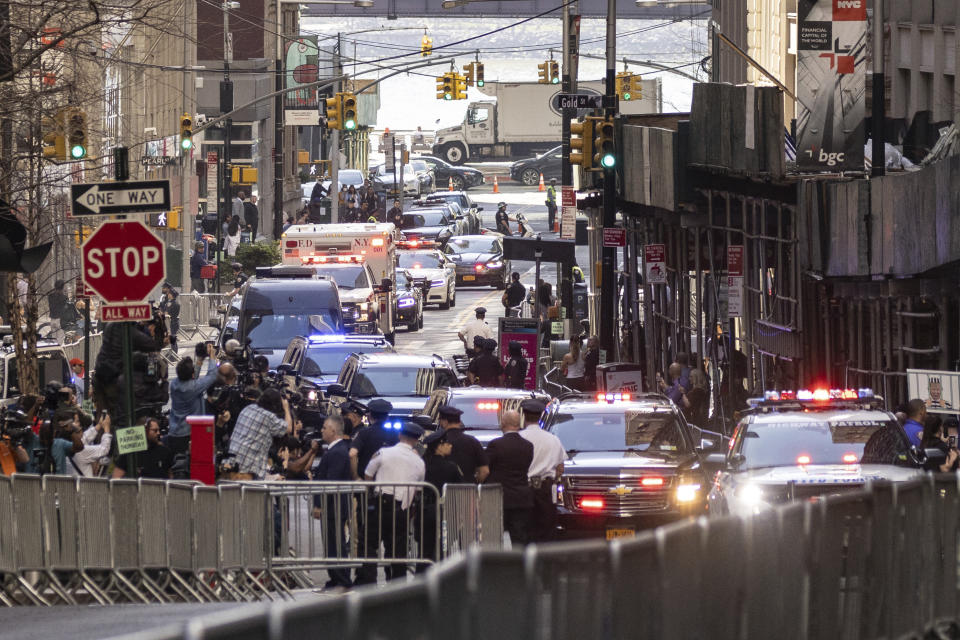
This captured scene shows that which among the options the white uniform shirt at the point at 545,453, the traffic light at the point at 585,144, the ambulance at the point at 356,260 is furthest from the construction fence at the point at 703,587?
the ambulance at the point at 356,260

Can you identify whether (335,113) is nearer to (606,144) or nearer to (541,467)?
(606,144)

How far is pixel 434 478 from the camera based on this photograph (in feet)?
49.2

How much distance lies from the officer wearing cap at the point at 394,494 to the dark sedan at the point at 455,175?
3128 inches

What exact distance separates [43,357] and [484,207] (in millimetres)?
58685

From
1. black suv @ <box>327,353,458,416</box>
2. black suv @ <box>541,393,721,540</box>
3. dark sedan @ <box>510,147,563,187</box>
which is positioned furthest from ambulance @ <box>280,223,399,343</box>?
dark sedan @ <box>510,147,563,187</box>

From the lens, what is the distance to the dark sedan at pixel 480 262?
2259 inches

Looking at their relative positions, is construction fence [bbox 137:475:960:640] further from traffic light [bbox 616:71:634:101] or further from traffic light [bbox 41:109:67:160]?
traffic light [bbox 616:71:634:101]

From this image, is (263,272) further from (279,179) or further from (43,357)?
(279,179)

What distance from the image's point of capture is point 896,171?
23.5 metres

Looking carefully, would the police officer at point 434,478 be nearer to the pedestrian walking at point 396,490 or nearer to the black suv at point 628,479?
the pedestrian walking at point 396,490

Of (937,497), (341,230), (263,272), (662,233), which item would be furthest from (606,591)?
(341,230)

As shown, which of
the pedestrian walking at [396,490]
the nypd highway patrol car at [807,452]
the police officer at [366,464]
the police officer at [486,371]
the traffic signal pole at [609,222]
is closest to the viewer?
the nypd highway patrol car at [807,452]

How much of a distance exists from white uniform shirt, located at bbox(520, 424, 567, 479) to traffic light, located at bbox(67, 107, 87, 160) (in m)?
10.5

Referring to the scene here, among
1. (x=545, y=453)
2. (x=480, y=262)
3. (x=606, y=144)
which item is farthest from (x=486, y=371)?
(x=480, y=262)
